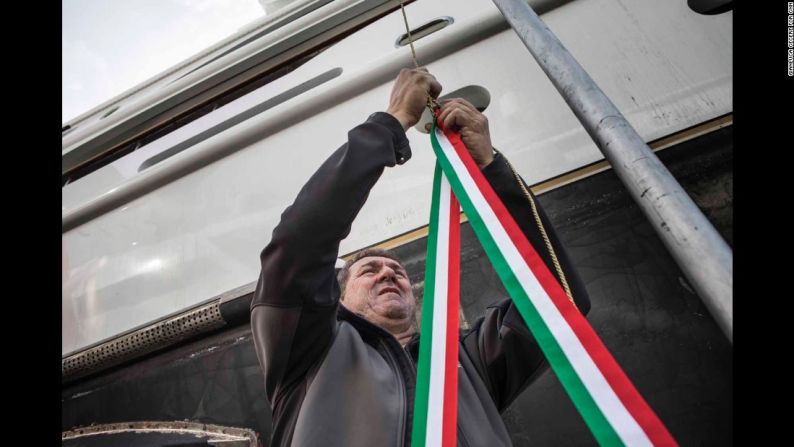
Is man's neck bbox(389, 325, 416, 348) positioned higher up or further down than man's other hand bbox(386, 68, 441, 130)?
further down

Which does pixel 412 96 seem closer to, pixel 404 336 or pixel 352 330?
pixel 352 330

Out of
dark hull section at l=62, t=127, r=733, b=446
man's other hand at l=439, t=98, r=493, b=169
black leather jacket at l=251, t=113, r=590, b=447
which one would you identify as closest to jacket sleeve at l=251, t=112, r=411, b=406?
black leather jacket at l=251, t=113, r=590, b=447

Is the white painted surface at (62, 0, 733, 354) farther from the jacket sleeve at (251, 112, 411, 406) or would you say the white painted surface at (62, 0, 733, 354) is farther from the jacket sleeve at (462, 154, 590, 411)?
the jacket sleeve at (251, 112, 411, 406)

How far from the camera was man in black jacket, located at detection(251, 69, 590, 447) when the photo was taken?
0.80 metres

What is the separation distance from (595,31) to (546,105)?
1.15 ft

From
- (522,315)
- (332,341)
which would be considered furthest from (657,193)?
(332,341)

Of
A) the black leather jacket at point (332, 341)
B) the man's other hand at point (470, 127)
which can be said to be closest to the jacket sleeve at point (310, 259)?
the black leather jacket at point (332, 341)

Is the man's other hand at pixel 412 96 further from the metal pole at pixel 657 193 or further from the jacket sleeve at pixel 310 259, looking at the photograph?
the metal pole at pixel 657 193

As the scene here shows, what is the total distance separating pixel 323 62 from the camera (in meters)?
2.05

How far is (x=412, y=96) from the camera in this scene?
945mm

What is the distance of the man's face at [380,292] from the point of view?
118 centimetres

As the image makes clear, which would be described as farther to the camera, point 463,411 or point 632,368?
point 632,368

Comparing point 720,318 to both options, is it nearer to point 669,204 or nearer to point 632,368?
point 669,204
